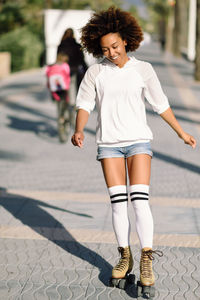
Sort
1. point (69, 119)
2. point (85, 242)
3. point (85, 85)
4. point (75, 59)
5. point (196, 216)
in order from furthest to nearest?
point (69, 119) → point (75, 59) → point (196, 216) → point (85, 242) → point (85, 85)

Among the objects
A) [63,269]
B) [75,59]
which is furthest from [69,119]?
[63,269]

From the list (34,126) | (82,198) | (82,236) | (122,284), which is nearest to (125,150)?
(122,284)

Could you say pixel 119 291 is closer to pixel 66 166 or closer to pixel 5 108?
pixel 66 166

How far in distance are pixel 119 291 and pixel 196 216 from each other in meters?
2.07

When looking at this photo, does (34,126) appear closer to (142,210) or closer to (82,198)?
(82,198)

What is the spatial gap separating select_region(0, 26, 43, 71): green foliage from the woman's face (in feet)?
89.0

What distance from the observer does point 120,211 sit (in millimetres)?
4066

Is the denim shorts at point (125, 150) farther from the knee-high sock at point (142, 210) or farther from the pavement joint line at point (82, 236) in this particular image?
the pavement joint line at point (82, 236)

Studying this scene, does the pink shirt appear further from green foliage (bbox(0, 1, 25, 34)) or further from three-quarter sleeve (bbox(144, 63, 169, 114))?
green foliage (bbox(0, 1, 25, 34))

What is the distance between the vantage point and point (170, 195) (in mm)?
6820

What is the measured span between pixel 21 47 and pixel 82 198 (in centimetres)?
2494

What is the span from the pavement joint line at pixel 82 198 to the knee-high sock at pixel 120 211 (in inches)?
91.1

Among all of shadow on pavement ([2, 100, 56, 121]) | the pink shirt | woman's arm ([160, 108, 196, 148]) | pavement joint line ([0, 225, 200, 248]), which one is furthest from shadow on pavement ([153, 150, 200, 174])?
shadow on pavement ([2, 100, 56, 121])

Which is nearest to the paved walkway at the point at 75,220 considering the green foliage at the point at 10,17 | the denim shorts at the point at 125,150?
the denim shorts at the point at 125,150
